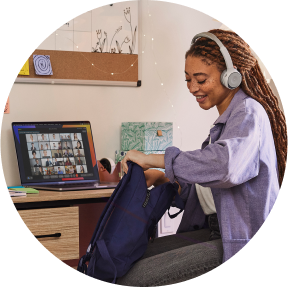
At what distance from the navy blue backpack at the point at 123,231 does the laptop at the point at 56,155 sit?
0.39 metres

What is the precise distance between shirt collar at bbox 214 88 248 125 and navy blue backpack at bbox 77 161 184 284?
0.84 ft

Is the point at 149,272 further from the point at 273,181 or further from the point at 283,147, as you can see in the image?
the point at 283,147

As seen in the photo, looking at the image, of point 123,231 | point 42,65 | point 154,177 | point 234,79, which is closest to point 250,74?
point 234,79

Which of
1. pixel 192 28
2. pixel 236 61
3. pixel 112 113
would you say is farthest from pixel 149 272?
pixel 192 28

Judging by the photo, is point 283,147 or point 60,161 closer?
point 283,147

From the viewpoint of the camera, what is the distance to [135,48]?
1.47 m

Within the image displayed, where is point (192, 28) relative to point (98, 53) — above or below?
above

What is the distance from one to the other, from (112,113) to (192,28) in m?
0.50

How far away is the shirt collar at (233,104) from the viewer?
0.83 meters

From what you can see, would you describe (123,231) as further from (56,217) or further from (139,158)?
(56,217)

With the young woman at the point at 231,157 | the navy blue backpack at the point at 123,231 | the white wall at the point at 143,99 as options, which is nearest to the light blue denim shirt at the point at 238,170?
the young woman at the point at 231,157

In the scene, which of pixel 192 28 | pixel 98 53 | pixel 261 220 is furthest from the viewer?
pixel 98 53

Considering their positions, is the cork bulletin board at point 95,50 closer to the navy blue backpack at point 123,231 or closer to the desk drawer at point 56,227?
the desk drawer at point 56,227

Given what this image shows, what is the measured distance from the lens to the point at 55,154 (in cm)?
→ 135
